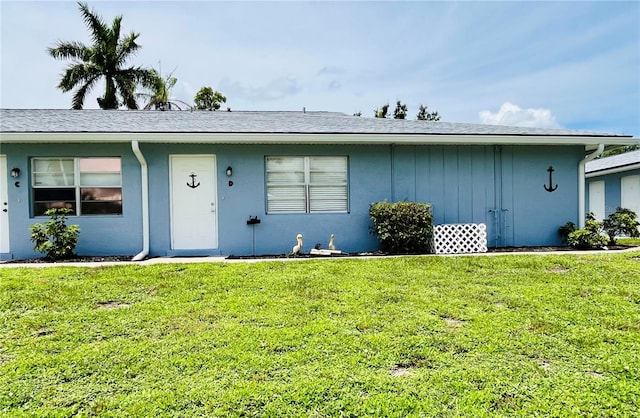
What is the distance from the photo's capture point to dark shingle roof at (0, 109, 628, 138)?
6891 mm

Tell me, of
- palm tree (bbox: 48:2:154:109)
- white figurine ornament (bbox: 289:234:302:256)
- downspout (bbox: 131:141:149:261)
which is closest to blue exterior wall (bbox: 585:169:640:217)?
white figurine ornament (bbox: 289:234:302:256)

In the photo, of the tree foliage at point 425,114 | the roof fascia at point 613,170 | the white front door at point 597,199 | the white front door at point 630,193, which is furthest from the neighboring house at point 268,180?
the tree foliage at point 425,114

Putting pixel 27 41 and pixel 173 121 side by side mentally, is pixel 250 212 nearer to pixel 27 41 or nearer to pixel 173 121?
pixel 173 121

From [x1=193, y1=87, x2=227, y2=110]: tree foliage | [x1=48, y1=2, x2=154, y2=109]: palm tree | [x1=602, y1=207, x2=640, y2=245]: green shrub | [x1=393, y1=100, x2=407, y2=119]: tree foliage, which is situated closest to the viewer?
[x1=602, y1=207, x2=640, y2=245]: green shrub

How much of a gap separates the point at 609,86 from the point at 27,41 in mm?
19653

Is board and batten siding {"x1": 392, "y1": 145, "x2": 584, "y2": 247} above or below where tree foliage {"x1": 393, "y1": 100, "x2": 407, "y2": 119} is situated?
below

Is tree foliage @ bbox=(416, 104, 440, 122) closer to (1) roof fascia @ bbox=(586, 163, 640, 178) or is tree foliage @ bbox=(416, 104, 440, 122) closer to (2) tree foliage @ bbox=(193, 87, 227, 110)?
(2) tree foliage @ bbox=(193, 87, 227, 110)

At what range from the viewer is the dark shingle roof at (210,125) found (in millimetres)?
6891

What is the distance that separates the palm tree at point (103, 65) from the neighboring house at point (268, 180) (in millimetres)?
12104

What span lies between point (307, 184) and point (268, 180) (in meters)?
0.85

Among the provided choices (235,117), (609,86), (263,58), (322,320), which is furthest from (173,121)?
(609,86)

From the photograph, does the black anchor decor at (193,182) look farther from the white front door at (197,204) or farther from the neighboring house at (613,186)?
the neighboring house at (613,186)

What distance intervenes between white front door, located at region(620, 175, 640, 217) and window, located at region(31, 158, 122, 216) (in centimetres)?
1591

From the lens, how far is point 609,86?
1210 cm
